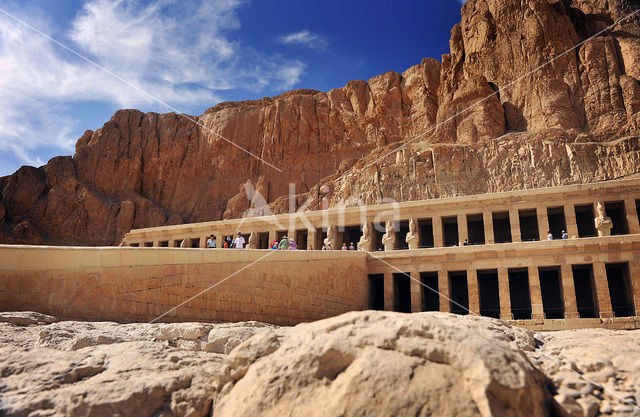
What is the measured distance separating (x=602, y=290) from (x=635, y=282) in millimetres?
1138

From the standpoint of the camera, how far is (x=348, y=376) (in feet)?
11.9

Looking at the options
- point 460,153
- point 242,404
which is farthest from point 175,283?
point 460,153

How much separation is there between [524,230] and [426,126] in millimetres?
20994

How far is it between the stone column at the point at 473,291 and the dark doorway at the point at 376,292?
4006 mm

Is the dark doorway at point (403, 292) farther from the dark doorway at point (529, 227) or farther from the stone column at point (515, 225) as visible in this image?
the dark doorway at point (529, 227)

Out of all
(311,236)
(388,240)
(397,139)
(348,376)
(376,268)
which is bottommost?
(348,376)

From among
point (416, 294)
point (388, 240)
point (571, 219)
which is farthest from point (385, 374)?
point (571, 219)

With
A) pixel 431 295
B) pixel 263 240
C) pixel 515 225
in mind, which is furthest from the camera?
pixel 263 240

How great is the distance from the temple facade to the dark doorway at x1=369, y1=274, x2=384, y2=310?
5 cm

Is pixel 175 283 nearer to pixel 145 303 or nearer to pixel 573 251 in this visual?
pixel 145 303

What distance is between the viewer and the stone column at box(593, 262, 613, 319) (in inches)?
706

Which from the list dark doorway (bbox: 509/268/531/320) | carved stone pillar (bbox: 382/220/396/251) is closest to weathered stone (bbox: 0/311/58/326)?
carved stone pillar (bbox: 382/220/396/251)

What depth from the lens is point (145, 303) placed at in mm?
10359

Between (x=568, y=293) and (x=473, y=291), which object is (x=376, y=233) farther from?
(x=568, y=293)
